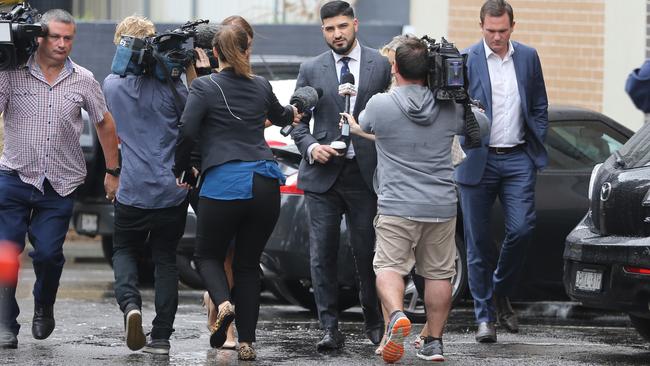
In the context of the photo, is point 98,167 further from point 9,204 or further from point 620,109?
point 620,109

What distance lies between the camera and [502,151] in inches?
385

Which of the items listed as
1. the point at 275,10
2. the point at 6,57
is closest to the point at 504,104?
the point at 6,57

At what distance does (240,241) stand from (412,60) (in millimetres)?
1348

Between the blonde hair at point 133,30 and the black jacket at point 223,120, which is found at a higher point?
the blonde hair at point 133,30

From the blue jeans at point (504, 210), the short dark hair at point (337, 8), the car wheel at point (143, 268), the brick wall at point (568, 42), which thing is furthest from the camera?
the brick wall at point (568, 42)

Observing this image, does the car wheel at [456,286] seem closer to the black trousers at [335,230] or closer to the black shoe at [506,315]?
the black shoe at [506,315]

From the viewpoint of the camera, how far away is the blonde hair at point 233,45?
8.28m

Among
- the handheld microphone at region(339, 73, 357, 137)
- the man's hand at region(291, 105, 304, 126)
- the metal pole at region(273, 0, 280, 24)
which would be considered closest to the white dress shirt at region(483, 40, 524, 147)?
the handheld microphone at region(339, 73, 357, 137)

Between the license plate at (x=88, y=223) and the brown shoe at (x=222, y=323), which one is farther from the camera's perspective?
the license plate at (x=88, y=223)

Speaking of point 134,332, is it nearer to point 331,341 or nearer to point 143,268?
point 331,341

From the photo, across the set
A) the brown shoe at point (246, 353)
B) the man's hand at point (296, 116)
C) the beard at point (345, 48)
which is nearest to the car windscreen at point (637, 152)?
the beard at point (345, 48)

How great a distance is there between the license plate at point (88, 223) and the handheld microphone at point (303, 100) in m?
4.67

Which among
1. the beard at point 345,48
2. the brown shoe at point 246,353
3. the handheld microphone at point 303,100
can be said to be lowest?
the brown shoe at point 246,353

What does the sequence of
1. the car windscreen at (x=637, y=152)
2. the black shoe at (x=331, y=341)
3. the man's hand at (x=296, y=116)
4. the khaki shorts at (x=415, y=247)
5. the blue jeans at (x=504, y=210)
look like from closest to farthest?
the khaki shorts at (x=415, y=247), the car windscreen at (x=637, y=152), the man's hand at (x=296, y=116), the black shoe at (x=331, y=341), the blue jeans at (x=504, y=210)
